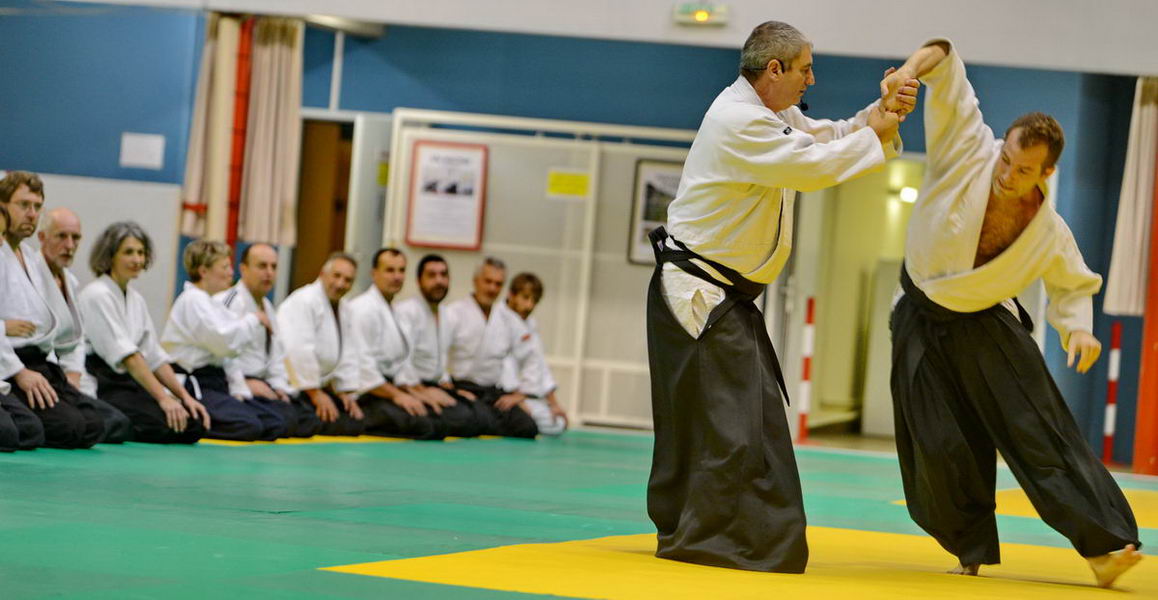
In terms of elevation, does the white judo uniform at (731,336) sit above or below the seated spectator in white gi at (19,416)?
above

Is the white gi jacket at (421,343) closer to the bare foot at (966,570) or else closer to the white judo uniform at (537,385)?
the white judo uniform at (537,385)

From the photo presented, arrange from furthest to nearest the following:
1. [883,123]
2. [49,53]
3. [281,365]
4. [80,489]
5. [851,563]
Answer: [49,53], [281,365], [80,489], [851,563], [883,123]

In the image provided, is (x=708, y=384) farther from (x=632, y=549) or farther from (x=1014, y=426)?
(x=1014, y=426)

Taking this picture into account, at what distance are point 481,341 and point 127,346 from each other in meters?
3.77

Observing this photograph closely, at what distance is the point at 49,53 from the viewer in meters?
9.79

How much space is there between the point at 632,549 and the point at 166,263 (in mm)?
6396

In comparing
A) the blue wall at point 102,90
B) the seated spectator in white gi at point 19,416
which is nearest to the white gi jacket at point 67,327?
the seated spectator in white gi at point 19,416

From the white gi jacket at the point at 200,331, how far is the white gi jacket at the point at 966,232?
4.73 m

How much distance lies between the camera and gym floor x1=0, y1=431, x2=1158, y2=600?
10.8ft

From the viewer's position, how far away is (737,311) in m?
4.27

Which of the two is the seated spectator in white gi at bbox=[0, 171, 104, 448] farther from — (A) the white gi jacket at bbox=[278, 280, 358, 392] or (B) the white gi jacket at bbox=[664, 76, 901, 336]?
(B) the white gi jacket at bbox=[664, 76, 901, 336]

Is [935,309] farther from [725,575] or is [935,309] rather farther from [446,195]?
[446,195]

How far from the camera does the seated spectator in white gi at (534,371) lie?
11234 mm

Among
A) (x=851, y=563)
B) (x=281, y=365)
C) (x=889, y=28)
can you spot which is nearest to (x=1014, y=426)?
(x=851, y=563)
